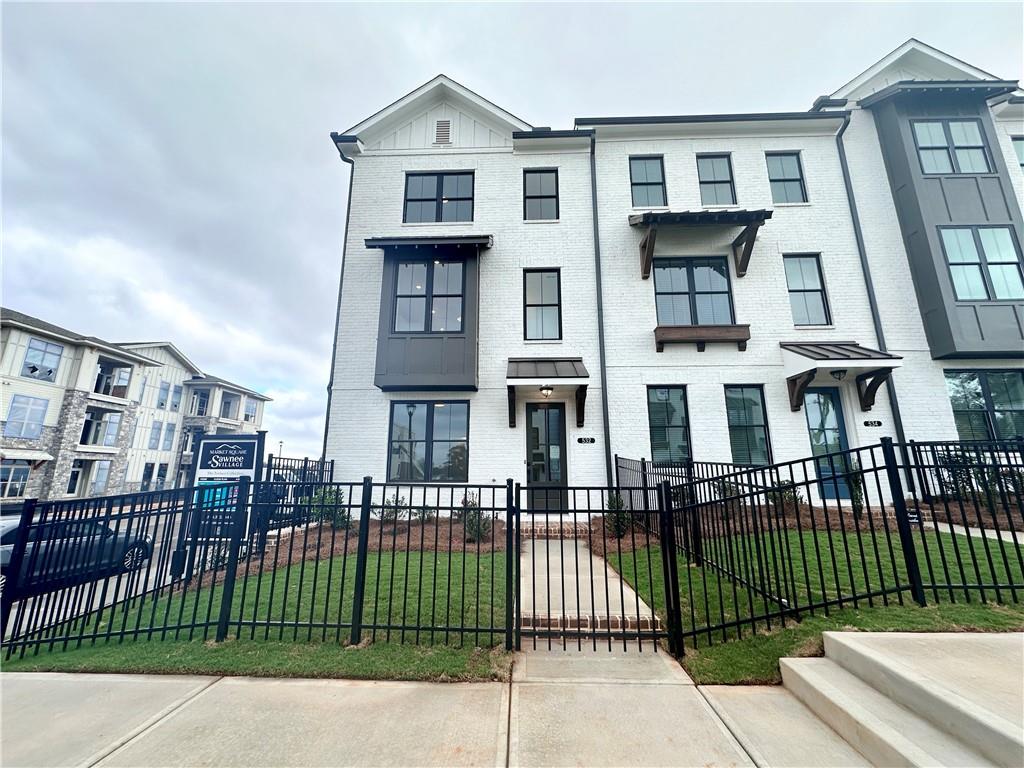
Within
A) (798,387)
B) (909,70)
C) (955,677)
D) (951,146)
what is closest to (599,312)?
(798,387)

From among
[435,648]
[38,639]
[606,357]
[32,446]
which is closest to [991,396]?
[606,357]

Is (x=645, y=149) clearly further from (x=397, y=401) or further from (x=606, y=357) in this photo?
(x=397, y=401)

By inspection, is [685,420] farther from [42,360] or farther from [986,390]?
[42,360]

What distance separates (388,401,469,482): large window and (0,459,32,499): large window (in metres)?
30.4

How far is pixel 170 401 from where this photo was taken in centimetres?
3762

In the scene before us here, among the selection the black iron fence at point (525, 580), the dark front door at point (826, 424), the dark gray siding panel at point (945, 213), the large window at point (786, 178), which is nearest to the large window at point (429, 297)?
the black iron fence at point (525, 580)

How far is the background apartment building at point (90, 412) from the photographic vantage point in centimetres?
2414

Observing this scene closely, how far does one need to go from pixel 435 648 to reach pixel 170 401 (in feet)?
153

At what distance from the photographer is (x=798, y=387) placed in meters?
9.95

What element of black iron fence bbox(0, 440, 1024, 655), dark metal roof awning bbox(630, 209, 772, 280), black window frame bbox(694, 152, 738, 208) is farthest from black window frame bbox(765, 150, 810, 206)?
black iron fence bbox(0, 440, 1024, 655)

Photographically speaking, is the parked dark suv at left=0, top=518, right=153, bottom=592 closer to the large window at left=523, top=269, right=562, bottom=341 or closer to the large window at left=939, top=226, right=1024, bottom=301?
the large window at left=523, top=269, right=562, bottom=341

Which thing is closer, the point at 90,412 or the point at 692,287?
the point at 692,287

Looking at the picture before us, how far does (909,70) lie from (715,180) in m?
7.35

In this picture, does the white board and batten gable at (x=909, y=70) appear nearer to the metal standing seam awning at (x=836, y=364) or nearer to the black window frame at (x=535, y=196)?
the metal standing seam awning at (x=836, y=364)
